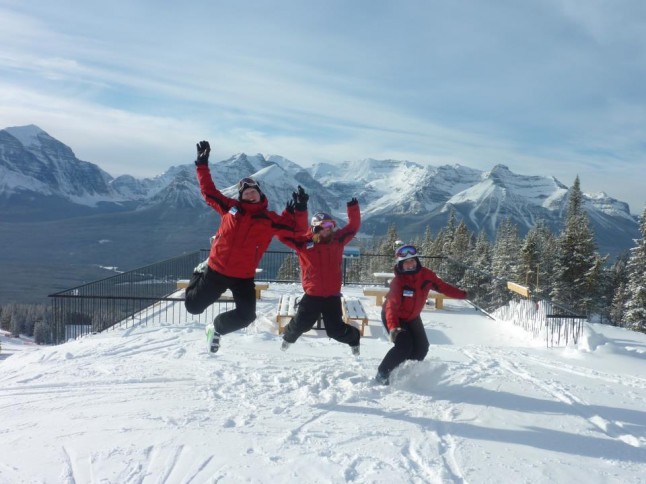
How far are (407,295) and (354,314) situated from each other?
5342 millimetres

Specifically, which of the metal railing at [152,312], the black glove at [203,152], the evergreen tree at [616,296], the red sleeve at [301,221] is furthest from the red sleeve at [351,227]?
the evergreen tree at [616,296]

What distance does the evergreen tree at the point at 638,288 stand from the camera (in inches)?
1070

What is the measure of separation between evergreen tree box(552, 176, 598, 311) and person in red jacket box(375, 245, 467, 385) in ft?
106

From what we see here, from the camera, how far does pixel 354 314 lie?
432 inches

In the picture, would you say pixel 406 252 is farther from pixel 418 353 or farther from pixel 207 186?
pixel 207 186

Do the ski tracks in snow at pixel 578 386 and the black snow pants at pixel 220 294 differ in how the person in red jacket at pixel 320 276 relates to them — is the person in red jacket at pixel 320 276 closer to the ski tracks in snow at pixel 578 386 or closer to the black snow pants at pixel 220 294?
the black snow pants at pixel 220 294

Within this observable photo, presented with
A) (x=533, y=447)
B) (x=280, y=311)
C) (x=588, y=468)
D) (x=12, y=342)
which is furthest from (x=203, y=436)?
(x=12, y=342)

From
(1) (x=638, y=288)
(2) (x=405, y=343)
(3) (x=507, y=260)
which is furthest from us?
(3) (x=507, y=260)

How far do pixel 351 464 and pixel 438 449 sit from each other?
82 cm

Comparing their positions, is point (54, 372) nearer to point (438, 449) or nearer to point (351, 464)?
point (351, 464)

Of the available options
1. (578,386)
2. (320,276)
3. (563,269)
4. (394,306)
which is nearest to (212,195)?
(320,276)

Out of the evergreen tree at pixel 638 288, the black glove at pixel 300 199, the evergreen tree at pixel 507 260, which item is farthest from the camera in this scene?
the evergreen tree at pixel 507 260

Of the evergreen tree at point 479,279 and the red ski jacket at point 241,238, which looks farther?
the evergreen tree at point 479,279

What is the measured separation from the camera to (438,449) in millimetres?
4094
